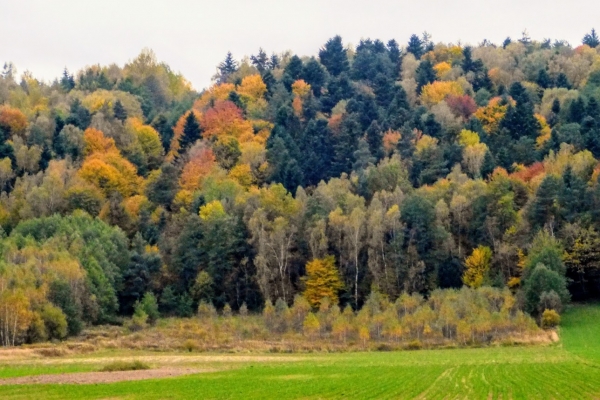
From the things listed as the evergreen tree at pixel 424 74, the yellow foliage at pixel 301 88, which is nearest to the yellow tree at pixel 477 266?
the evergreen tree at pixel 424 74

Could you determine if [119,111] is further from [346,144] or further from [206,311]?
[206,311]

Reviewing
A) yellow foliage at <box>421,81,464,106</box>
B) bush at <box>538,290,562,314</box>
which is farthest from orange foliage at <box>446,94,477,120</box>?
bush at <box>538,290,562,314</box>

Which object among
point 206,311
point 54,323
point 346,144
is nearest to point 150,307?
point 206,311

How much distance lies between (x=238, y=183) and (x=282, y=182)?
743 cm

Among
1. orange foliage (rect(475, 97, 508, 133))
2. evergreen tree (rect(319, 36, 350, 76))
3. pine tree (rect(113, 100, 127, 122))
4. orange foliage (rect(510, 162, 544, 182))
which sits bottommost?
orange foliage (rect(510, 162, 544, 182))

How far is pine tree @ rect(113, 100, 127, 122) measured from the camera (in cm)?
16375

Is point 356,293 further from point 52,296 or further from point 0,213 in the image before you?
point 0,213

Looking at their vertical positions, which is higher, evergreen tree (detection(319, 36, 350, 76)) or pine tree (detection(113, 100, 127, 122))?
evergreen tree (detection(319, 36, 350, 76))

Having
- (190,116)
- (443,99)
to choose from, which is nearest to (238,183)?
(190,116)

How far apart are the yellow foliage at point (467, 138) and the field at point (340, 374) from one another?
2457 inches

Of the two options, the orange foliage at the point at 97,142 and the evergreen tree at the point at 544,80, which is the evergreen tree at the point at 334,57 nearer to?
the evergreen tree at the point at 544,80

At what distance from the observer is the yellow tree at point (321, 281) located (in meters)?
106

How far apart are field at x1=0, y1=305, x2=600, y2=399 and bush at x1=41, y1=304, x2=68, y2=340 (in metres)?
15.5

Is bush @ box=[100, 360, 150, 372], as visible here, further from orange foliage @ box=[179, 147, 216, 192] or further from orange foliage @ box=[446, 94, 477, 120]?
Result: orange foliage @ box=[446, 94, 477, 120]
